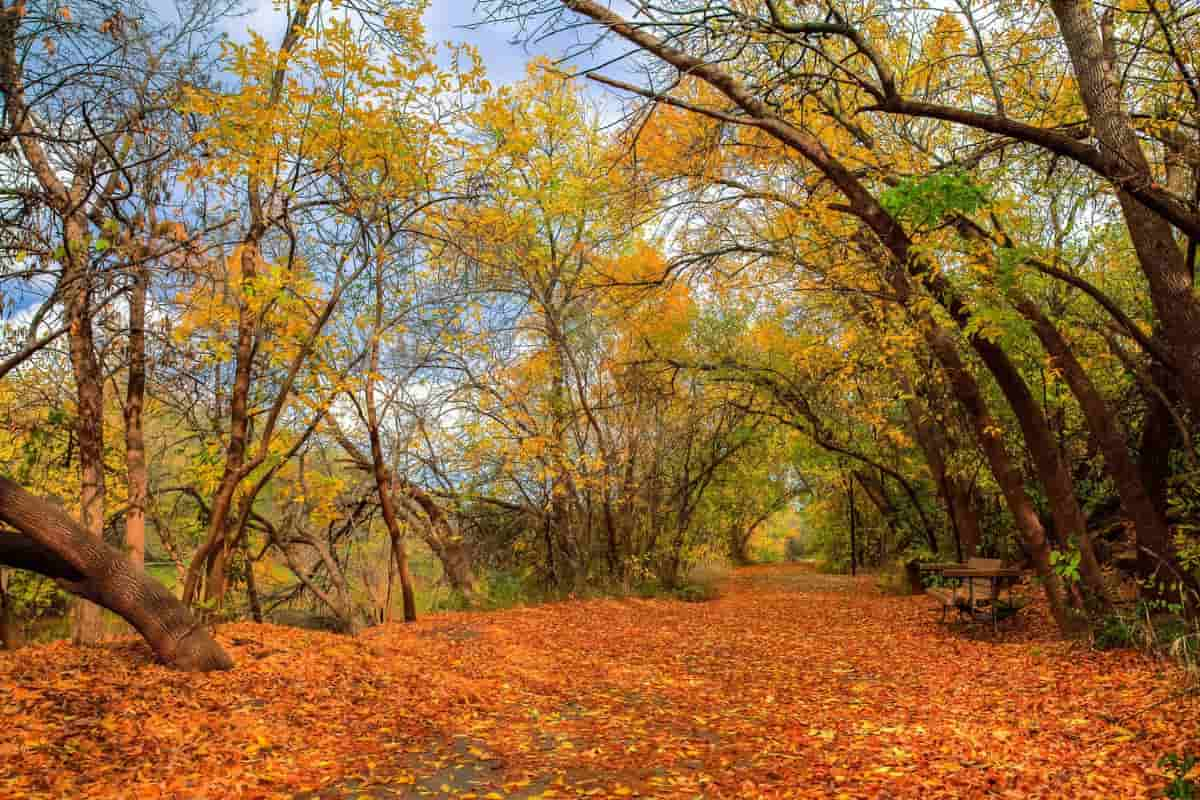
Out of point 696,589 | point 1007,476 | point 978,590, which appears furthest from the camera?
point 696,589

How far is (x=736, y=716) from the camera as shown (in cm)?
604

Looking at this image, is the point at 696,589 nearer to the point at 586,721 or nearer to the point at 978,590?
the point at 978,590

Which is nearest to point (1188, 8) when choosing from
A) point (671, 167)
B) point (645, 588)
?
point (671, 167)

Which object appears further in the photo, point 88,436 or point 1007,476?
point 1007,476

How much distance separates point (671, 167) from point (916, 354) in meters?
4.67

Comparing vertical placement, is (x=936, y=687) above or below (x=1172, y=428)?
below

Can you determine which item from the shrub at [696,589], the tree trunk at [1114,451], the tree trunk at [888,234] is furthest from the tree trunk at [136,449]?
the shrub at [696,589]

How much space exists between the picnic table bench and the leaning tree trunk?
7760 millimetres

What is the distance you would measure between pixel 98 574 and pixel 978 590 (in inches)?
383

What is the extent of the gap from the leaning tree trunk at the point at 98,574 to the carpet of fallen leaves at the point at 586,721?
23 cm

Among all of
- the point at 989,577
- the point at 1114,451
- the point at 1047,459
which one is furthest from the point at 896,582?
the point at 1114,451

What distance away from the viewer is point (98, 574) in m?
5.76

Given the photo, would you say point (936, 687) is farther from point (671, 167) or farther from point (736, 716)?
point (671, 167)

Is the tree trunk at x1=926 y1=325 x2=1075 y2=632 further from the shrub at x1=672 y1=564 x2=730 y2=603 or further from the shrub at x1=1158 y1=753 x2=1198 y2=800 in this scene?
the shrub at x1=672 y1=564 x2=730 y2=603
